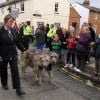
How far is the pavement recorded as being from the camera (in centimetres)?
1088

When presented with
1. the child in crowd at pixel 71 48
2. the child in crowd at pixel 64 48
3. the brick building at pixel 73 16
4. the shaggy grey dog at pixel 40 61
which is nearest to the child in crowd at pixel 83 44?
the child in crowd at pixel 71 48

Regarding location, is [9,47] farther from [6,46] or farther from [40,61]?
[40,61]

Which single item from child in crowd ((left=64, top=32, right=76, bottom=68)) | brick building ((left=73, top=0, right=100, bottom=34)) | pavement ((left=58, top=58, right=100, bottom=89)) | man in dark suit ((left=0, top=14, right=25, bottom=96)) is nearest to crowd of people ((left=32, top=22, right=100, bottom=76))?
child in crowd ((left=64, top=32, right=76, bottom=68))

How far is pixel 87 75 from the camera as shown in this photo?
11594 mm

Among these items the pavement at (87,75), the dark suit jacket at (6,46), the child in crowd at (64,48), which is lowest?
the pavement at (87,75)

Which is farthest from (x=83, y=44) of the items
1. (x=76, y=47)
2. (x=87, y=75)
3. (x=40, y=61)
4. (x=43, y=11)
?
(x=43, y=11)

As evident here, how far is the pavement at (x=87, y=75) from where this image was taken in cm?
1088

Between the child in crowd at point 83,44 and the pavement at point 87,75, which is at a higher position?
the child in crowd at point 83,44

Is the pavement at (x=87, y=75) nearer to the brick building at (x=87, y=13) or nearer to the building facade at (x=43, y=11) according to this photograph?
the building facade at (x=43, y=11)

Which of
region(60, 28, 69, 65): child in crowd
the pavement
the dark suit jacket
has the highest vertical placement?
the dark suit jacket

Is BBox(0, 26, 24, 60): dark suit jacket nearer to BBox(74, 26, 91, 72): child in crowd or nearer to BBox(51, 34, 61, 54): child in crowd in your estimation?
BBox(74, 26, 91, 72): child in crowd

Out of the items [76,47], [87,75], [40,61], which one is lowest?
[87,75]

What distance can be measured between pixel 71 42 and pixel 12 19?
5237 mm

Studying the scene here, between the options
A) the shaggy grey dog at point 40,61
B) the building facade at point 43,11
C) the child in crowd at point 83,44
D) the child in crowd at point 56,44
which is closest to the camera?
the shaggy grey dog at point 40,61
